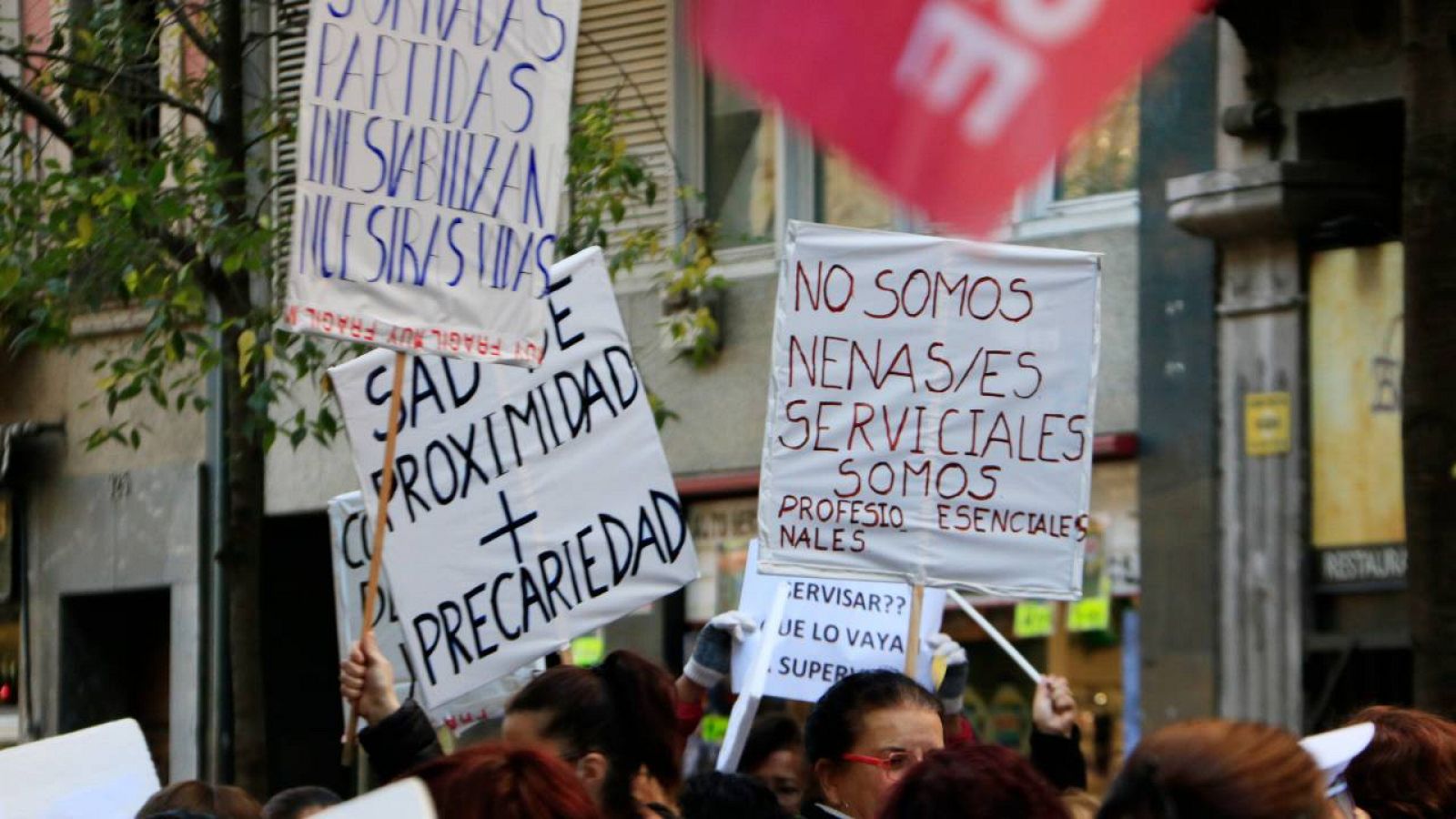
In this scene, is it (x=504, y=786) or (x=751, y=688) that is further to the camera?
(x=751, y=688)

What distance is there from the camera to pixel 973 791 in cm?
388

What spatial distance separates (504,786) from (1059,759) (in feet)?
9.74

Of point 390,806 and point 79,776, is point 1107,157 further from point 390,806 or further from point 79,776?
point 390,806

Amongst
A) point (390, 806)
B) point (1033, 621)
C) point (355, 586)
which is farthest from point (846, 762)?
point (1033, 621)

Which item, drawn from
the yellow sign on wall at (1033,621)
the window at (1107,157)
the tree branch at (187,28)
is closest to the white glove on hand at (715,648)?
the tree branch at (187,28)

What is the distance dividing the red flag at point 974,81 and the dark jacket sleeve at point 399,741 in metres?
1.79

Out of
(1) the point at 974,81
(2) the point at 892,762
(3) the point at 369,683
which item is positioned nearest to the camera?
(2) the point at 892,762

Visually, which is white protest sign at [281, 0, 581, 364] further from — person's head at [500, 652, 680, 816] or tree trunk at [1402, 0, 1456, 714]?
tree trunk at [1402, 0, 1456, 714]

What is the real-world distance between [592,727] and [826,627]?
300 centimetres

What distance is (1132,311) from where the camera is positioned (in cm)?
1297

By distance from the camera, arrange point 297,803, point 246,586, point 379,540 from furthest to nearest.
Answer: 1. point 246,586
2. point 297,803
3. point 379,540

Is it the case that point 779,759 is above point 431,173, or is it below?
below

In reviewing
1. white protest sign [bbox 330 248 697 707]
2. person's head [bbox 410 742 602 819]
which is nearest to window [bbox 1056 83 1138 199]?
white protest sign [bbox 330 248 697 707]

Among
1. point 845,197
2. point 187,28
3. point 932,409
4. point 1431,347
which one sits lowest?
point 932,409
